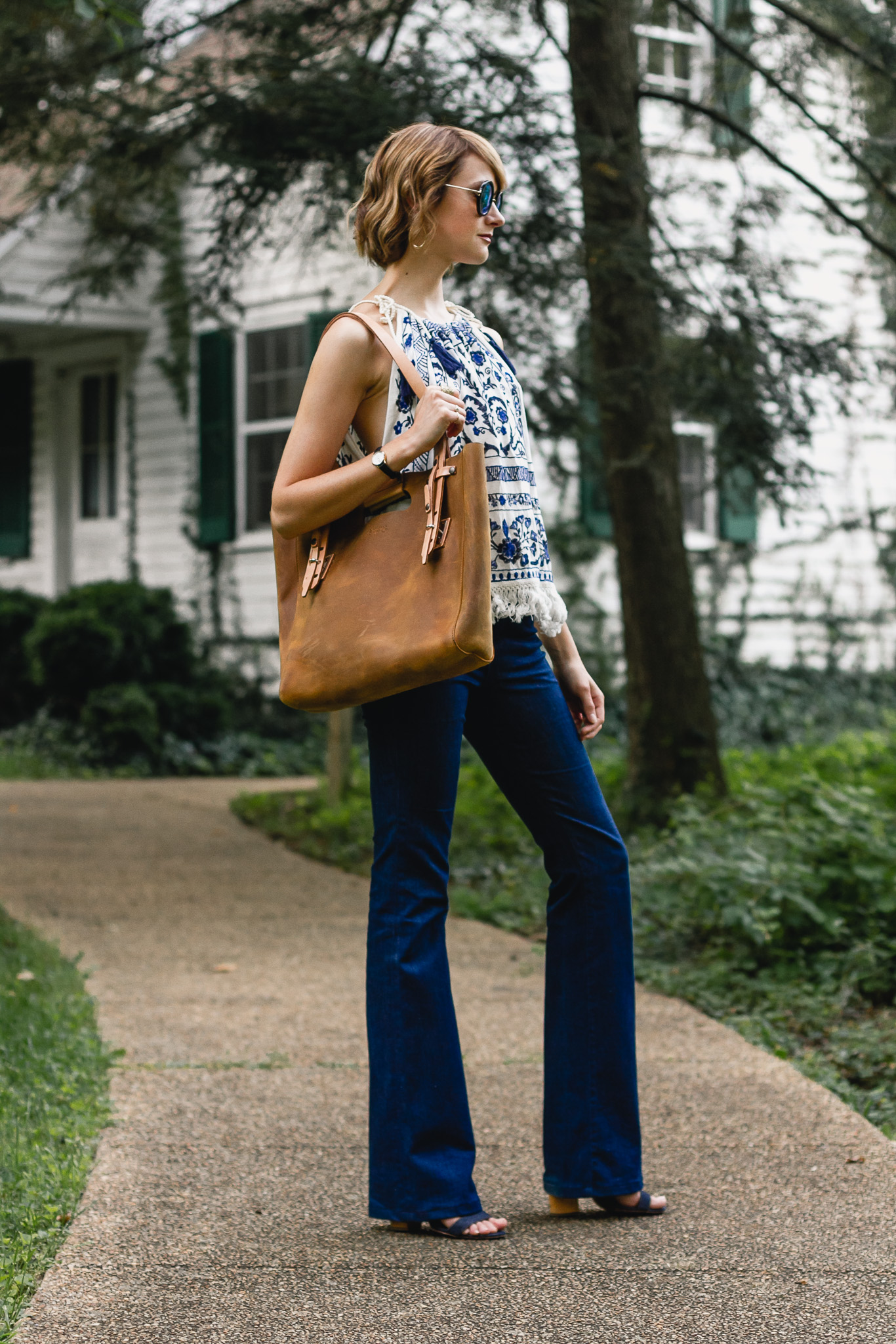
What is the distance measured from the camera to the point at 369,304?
2678 millimetres

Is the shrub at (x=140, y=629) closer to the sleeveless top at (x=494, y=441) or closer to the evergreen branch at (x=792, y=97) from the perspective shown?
the evergreen branch at (x=792, y=97)

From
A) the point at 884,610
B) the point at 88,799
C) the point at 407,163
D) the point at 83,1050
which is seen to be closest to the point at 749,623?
the point at 884,610

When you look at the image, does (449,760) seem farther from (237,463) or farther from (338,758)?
(237,463)

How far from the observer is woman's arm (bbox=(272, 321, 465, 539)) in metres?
2.54

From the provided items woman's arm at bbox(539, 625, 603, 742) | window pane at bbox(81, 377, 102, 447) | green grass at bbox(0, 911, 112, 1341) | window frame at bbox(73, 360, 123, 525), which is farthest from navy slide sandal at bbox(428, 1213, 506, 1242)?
window pane at bbox(81, 377, 102, 447)

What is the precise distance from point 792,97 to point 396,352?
507 cm

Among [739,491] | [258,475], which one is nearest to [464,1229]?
[739,491]

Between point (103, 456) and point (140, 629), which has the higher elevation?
point (103, 456)

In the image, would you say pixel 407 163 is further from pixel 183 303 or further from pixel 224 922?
pixel 183 303

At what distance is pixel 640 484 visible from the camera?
23.3 ft

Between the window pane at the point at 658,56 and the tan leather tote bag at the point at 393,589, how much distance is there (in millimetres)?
8788

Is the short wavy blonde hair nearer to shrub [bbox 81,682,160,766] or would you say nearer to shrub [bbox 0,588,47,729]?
shrub [bbox 81,682,160,766]

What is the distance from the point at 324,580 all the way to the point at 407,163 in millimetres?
772

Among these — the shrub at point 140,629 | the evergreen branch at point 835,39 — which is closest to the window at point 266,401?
the shrub at point 140,629
